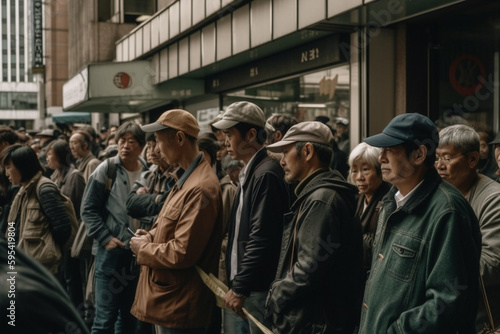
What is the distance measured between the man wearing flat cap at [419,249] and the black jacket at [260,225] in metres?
1.03

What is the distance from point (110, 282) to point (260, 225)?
7.65 ft

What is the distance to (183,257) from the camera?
4148 millimetres

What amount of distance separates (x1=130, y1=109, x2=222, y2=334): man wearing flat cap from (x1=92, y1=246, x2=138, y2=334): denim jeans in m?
1.38

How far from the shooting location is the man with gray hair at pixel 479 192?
12.1 ft

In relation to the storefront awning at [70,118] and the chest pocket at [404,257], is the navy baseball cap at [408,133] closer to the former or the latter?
the chest pocket at [404,257]

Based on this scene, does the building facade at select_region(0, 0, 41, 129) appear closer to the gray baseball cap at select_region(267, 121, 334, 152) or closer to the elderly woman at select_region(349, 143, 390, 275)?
the elderly woman at select_region(349, 143, 390, 275)

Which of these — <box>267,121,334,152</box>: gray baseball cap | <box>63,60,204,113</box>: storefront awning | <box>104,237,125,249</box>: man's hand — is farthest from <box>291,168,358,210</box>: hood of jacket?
<box>63,60,204,113</box>: storefront awning

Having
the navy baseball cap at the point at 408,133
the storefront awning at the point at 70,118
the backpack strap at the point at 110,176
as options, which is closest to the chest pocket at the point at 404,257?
the navy baseball cap at the point at 408,133

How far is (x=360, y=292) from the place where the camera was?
11.9ft

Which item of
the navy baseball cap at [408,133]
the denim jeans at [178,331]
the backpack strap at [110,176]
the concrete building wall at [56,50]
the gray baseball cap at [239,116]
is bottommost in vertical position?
the denim jeans at [178,331]

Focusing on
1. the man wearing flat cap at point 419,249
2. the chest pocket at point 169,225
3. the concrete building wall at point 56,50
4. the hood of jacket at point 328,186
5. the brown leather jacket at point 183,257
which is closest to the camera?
the man wearing flat cap at point 419,249

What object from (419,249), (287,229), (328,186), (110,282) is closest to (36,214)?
(110,282)

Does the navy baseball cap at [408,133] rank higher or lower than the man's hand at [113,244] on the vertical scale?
higher

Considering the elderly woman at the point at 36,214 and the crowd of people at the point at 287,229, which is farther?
the elderly woman at the point at 36,214
